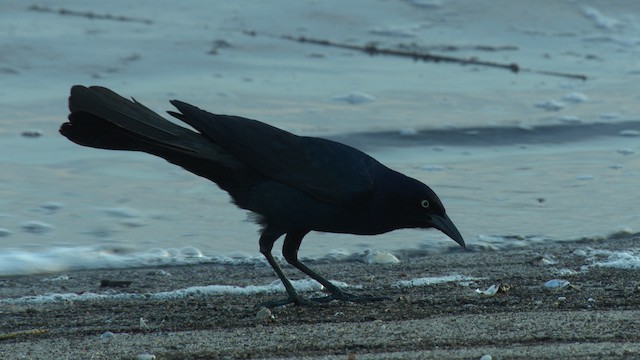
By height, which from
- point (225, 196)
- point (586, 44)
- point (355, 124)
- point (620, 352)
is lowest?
point (620, 352)

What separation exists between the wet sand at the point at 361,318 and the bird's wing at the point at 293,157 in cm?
51

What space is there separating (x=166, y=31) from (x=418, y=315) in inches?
347

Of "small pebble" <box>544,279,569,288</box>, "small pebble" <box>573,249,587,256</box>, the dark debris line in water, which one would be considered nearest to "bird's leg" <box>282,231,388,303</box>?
"small pebble" <box>544,279,569,288</box>

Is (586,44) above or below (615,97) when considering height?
above

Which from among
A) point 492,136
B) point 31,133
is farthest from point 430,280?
point 31,133

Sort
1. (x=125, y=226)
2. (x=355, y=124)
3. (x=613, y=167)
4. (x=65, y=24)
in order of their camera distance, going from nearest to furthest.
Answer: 1. (x=125, y=226)
2. (x=613, y=167)
3. (x=355, y=124)
4. (x=65, y=24)

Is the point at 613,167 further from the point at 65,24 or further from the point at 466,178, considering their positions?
the point at 65,24

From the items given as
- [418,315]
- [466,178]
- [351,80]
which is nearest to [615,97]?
[351,80]

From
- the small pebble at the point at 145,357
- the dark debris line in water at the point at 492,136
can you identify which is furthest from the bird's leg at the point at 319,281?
the dark debris line in water at the point at 492,136

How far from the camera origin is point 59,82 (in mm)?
10500

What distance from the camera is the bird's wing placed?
478cm

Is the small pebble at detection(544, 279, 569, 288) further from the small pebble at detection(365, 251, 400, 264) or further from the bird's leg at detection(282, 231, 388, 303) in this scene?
the small pebble at detection(365, 251, 400, 264)

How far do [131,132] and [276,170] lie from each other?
61cm

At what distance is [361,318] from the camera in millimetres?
4570
